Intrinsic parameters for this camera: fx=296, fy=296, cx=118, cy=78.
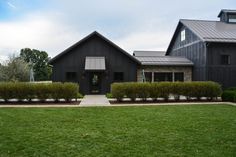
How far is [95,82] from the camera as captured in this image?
2634 centimetres

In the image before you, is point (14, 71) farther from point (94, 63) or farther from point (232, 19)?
point (232, 19)

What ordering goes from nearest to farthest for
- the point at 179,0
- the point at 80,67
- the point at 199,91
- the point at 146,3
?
the point at 179,0
the point at 146,3
the point at 199,91
the point at 80,67

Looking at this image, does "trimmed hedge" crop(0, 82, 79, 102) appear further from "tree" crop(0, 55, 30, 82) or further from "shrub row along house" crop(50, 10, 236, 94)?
"tree" crop(0, 55, 30, 82)

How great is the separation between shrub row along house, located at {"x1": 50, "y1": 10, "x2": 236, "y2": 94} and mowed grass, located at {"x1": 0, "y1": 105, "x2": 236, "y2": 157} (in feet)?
46.4

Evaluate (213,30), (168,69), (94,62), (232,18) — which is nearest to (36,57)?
(94,62)

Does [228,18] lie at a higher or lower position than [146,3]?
higher

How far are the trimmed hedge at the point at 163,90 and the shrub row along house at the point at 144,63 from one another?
538 centimetres

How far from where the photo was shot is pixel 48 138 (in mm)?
7594

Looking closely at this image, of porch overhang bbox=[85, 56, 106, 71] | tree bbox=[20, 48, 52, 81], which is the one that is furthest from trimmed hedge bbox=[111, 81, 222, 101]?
tree bbox=[20, 48, 52, 81]

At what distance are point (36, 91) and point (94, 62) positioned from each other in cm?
811

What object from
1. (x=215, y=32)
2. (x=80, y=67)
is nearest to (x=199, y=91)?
(x=215, y=32)

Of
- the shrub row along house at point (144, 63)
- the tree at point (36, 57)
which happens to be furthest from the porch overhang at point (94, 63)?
the tree at point (36, 57)

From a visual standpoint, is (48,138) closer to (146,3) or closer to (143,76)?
(146,3)

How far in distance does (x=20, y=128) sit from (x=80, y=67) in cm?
1719
